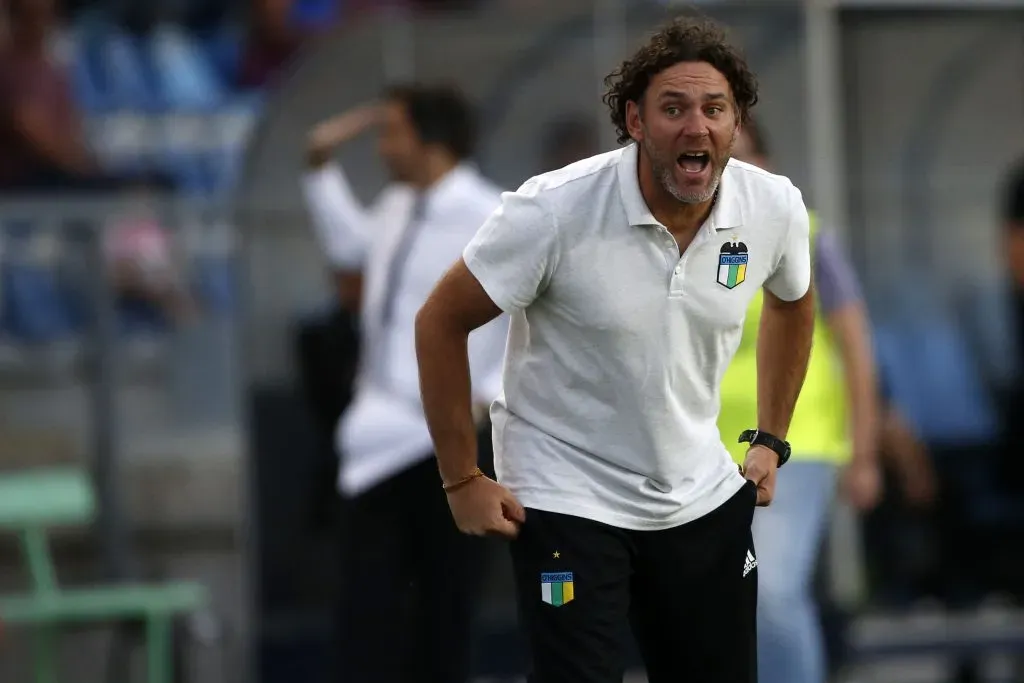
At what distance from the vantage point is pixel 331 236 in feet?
22.1

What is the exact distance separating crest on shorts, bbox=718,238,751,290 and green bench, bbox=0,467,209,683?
3.96 meters

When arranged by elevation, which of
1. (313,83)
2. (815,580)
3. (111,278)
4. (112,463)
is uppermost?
(313,83)

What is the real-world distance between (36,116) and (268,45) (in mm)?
1616

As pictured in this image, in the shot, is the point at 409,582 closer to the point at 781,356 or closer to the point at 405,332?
the point at 405,332

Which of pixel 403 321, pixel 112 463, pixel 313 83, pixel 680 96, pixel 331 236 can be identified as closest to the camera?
pixel 680 96

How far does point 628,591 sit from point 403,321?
2.33 metres

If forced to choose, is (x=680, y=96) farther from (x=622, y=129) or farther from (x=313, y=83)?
(x=313, y=83)

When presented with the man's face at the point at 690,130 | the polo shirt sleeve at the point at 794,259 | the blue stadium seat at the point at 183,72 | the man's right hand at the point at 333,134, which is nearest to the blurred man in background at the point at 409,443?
the man's right hand at the point at 333,134

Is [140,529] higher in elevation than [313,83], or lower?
lower

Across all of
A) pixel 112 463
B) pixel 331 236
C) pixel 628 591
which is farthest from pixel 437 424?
pixel 112 463

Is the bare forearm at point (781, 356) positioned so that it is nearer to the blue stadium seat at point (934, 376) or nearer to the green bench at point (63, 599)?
the green bench at point (63, 599)

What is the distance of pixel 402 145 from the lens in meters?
6.28

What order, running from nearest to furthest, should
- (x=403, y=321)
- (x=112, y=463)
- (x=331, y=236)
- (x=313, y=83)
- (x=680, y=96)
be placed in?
1. (x=680, y=96)
2. (x=403, y=321)
3. (x=331, y=236)
4. (x=313, y=83)
5. (x=112, y=463)

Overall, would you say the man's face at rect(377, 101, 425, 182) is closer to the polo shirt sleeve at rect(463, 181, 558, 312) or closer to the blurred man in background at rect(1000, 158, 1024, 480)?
the polo shirt sleeve at rect(463, 181, 558, 312)
